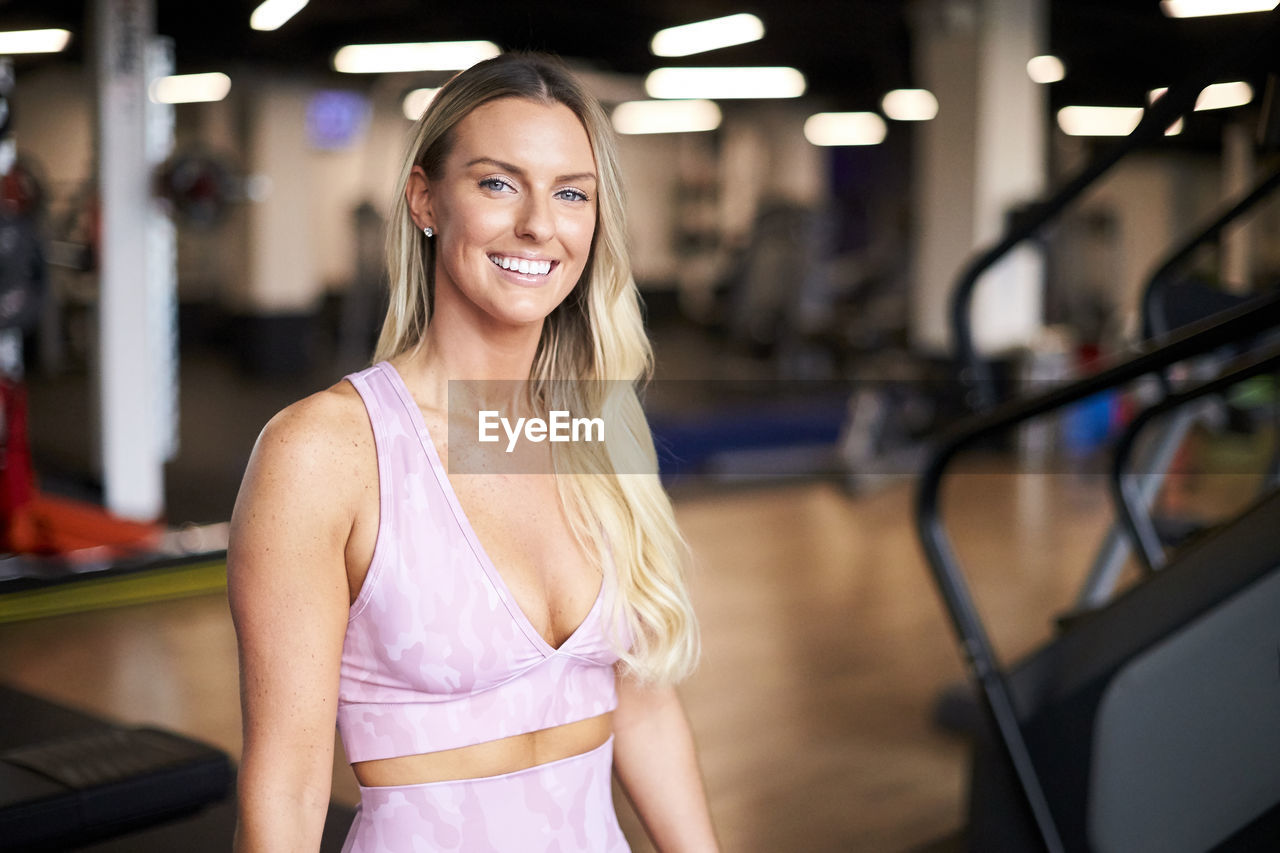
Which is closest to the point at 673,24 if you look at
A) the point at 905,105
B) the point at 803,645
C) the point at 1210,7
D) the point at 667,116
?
the point at 1210,7

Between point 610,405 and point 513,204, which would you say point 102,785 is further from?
point 513,204

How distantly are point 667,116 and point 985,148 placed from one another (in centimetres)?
879

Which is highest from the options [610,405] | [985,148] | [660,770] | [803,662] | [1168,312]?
[985,148]

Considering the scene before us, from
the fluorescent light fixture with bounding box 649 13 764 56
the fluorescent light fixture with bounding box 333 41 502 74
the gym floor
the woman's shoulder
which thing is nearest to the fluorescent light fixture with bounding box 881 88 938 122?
the fluorescent light fixture with bounding box 649 13 764 56

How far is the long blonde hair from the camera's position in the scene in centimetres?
115

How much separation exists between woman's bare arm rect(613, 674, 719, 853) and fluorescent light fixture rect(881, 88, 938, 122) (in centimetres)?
1268

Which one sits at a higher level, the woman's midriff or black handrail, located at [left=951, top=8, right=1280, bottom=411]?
black handrail, located at [left=951, top=8, right=1280, bottom=411]

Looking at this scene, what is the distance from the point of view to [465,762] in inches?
45.3

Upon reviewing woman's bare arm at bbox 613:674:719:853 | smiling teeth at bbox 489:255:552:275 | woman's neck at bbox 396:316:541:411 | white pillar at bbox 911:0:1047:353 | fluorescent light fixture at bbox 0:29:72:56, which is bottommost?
woman's bare arm at bbox 613:674:719:853

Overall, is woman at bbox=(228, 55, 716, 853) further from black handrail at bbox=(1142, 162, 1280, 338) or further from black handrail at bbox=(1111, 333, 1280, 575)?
black handrail at bbox=(1142, 162, 1280, 338)

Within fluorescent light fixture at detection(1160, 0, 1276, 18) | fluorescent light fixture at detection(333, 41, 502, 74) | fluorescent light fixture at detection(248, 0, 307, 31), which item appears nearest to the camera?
fluorescent light fixture at detection(1160, 0, 1276, 18)

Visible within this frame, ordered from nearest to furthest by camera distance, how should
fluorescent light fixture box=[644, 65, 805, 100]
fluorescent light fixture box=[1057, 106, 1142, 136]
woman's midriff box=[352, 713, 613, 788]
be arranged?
woman's midriff box=[352, 713, 613, 788]
fluorescent light fixture box=[644, 65, 805, 100]
fluorescent light fixture box=[1057, 106, 1142, 136]

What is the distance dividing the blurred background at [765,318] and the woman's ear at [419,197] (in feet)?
0.65

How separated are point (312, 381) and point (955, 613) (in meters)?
A: 9.64
